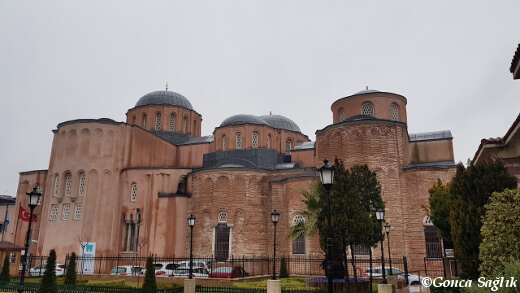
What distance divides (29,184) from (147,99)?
1173 centimetres

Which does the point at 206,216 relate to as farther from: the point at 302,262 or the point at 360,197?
the point at 360,197

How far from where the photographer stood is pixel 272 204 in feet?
88.4

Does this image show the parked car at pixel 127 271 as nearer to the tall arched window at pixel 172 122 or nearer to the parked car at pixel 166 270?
the parked car at pixel 166 270

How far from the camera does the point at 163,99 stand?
36031 millimetres

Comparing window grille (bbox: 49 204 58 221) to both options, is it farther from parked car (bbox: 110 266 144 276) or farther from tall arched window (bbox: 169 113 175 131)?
tall arched window (bbox: 169 113 175 131)

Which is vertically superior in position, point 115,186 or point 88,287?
point 115,186

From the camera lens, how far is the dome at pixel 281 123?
35.7m

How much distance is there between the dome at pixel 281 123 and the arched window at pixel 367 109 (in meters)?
9.28

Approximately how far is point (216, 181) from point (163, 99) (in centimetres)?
1228

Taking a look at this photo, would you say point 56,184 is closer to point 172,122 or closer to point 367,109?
point 172,122

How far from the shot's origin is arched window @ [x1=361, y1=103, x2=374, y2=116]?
27603 mm

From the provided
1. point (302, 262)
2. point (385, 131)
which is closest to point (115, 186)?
point (302, 262)

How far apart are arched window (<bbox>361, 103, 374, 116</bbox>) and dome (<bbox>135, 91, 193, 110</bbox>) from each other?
651 inches

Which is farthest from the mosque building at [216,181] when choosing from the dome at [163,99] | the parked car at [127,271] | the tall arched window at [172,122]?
the dome at [163,99]
